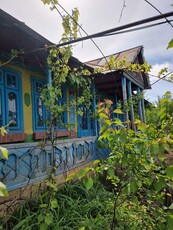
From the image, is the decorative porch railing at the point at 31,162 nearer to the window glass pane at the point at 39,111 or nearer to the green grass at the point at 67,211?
the green grass at the point at 67,211

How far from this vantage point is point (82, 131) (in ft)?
21.2

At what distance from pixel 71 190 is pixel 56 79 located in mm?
2369

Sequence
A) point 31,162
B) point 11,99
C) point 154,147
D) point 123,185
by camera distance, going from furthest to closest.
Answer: point 11,99
point 31,162
point 123,185
point 154,147

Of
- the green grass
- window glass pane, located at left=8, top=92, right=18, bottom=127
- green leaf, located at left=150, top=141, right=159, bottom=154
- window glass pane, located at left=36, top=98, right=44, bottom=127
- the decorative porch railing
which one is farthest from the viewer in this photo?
window glass pane, located at left=36, top=98, right=44, bottom=127

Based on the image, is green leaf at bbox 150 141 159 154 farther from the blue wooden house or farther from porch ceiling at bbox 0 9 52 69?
porch ceiling at bbox 0 9 52 69

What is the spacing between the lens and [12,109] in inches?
152

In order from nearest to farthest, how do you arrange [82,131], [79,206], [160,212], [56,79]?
[160,212]
[56,79]
[79,206]
[82,131]

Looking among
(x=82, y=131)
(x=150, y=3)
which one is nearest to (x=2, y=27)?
(x=150, y=3)

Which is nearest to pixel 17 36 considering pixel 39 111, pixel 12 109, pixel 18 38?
pixel 18 38

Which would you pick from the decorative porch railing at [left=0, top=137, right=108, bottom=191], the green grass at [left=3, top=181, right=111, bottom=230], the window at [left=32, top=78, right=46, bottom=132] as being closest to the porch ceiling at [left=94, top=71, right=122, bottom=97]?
the window at [left=32, top=78, right=46, bottom=132]

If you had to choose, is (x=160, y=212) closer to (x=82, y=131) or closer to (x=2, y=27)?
(x=2, y=27)

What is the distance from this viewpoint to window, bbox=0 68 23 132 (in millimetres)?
3615

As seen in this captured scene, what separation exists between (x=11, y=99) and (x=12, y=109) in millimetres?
207

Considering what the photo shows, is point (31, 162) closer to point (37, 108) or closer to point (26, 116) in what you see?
point (26, 116)
